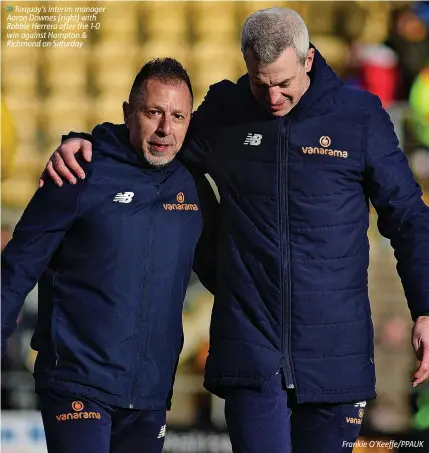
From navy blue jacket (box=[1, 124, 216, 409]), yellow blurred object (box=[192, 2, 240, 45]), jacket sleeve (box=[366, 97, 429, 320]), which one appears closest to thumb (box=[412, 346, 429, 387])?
jacket sleeve (box=[366, 97, 429, 320])

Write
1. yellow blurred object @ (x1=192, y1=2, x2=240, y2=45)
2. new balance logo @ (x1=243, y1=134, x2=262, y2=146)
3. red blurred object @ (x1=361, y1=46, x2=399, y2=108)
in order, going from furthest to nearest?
yellow blurred object @ (x1=192, y1=2, x2=240, y2=45)
red blurred object @ (x1=361, y1=46, x2=399, y2=108)
new balance logo @ (x1=243, y1=134, x2=262, y2=146)

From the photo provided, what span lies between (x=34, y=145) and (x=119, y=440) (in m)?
2.93

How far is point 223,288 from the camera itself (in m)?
4.23

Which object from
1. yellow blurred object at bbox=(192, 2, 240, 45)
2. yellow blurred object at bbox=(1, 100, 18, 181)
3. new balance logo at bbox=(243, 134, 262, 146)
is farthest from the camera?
yellow blurred object at bbox=(1, 100, 18, 181)

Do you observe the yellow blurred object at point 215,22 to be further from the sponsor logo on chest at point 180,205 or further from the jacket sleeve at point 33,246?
the jacket sleeve at point 33,246

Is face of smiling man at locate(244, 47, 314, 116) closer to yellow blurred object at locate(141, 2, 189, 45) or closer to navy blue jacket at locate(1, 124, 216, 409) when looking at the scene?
navy blue jacket at locate(1, 124, 216, 409)

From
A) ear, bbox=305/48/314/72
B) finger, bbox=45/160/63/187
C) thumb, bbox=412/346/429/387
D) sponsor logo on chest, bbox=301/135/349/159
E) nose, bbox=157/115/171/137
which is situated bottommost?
thumb, bbox=412/346/429/387

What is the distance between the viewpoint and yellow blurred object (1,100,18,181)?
6691 millimetres

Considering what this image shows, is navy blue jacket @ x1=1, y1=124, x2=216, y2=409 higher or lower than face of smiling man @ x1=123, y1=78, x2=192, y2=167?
lower

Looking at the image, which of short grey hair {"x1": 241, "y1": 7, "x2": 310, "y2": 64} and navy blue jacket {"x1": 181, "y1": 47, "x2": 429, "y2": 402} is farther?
navy blue jacket {"x1": 181, "y1": 47, "x2": 429, "y2": 402}

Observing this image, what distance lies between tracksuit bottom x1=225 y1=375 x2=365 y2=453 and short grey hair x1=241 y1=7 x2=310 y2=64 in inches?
43.6

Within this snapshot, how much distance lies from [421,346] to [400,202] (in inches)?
19.9

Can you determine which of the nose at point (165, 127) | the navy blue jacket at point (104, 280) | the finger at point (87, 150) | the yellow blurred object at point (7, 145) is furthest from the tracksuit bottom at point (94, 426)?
the yellow blurred object at point (7, 145)

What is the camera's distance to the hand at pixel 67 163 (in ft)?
13.4
